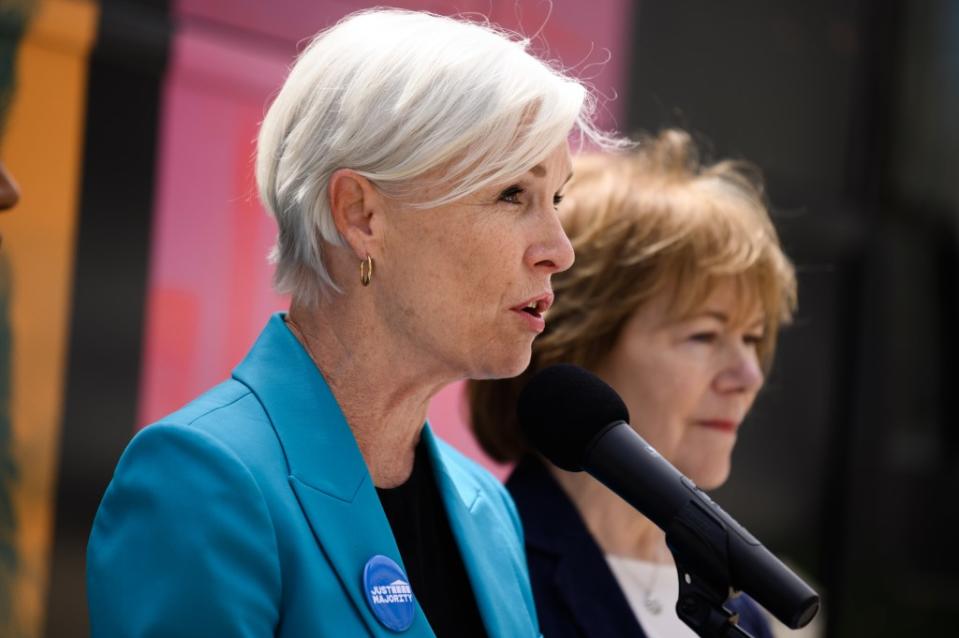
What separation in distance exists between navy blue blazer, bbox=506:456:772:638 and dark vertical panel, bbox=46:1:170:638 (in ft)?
3.62

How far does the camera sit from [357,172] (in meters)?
1.84

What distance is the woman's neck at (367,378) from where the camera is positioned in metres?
1.90

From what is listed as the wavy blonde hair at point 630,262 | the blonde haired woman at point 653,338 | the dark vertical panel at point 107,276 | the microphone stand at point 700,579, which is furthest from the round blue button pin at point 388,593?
the dark vertical panel at point 107,276

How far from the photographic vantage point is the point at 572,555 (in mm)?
2570

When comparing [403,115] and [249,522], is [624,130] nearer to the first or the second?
[403,115]

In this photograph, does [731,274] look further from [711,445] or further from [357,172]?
[357,172]

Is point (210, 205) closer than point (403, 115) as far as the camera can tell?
No

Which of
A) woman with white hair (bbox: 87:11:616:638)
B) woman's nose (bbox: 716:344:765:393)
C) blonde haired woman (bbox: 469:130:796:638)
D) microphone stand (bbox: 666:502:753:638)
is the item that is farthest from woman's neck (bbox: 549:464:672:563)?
microphone stand (bbox: 666:502:753:638)

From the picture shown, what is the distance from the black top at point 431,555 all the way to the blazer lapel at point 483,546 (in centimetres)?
2

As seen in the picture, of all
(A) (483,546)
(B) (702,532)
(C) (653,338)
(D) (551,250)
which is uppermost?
(D) (551,250)

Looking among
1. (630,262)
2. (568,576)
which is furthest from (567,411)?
(630,262)

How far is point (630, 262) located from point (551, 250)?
855mm

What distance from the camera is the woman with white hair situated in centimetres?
170

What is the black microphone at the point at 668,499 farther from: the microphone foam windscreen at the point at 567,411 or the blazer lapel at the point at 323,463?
the blazer lapel at the point at 323,463
